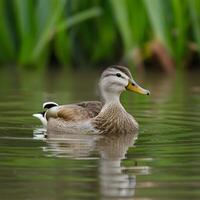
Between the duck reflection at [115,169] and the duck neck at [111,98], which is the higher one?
the duck neck at [111,98]

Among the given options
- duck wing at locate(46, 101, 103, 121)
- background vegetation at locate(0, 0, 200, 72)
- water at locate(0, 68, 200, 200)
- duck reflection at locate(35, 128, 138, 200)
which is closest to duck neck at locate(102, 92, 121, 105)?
duck wing at locate(46, 101, 103, 121)

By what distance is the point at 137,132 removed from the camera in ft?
34.4

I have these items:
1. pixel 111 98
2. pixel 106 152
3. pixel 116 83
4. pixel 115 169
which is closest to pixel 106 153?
pixel 106 152

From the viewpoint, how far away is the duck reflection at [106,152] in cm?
719

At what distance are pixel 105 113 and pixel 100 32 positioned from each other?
286 inches

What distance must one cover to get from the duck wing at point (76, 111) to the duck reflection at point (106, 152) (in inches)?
12.0

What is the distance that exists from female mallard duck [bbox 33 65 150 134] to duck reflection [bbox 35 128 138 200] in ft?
0.50

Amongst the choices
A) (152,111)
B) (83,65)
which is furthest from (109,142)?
(83,65)

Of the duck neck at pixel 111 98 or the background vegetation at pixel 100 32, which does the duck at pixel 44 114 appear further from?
the background vegetation at pixel 100 32

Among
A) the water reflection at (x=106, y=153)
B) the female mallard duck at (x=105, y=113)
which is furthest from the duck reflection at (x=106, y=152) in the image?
the female mallard duck at (x=105, y=113)

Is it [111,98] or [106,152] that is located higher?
[111,98]

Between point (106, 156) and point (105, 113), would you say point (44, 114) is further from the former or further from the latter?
point (106, 156)

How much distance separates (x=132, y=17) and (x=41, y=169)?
371 inches

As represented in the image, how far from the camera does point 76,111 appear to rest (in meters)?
10.7
